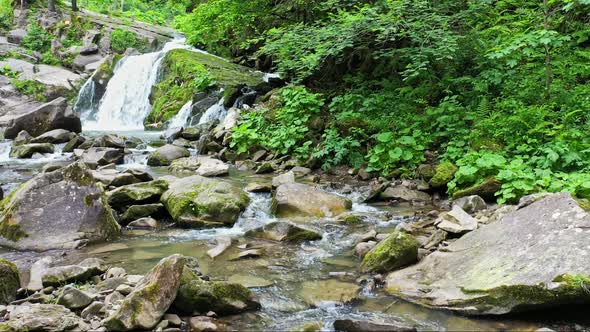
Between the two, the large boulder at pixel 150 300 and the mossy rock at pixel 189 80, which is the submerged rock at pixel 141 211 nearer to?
the large boulder at pixel 150 300

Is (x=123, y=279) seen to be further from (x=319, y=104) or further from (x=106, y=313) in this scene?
(x=319, y=104)

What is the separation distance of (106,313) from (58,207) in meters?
3.25

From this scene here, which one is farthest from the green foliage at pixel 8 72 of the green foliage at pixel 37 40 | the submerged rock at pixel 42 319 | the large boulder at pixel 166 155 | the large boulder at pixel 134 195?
the submerged rock at pixel 42 319

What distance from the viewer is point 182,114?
17.2 metres

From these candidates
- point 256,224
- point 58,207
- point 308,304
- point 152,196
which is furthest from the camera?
point 152,196

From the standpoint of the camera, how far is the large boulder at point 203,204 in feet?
23.8

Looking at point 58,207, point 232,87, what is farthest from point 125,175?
point 232,87

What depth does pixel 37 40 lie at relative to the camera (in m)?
27.8

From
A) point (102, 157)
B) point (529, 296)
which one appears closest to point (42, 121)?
point (102, 157)

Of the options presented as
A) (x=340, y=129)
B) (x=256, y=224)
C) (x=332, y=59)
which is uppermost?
(x=332, y=59)

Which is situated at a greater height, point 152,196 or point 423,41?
point 423,41

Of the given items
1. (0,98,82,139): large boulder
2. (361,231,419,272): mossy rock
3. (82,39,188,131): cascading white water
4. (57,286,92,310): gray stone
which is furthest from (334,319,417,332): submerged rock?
(82,39,188,131): cascading white water

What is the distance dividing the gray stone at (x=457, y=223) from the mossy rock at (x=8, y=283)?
5.00 m

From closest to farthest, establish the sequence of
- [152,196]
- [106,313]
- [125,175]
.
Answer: [106,313] → [152,196] → [125,175]
